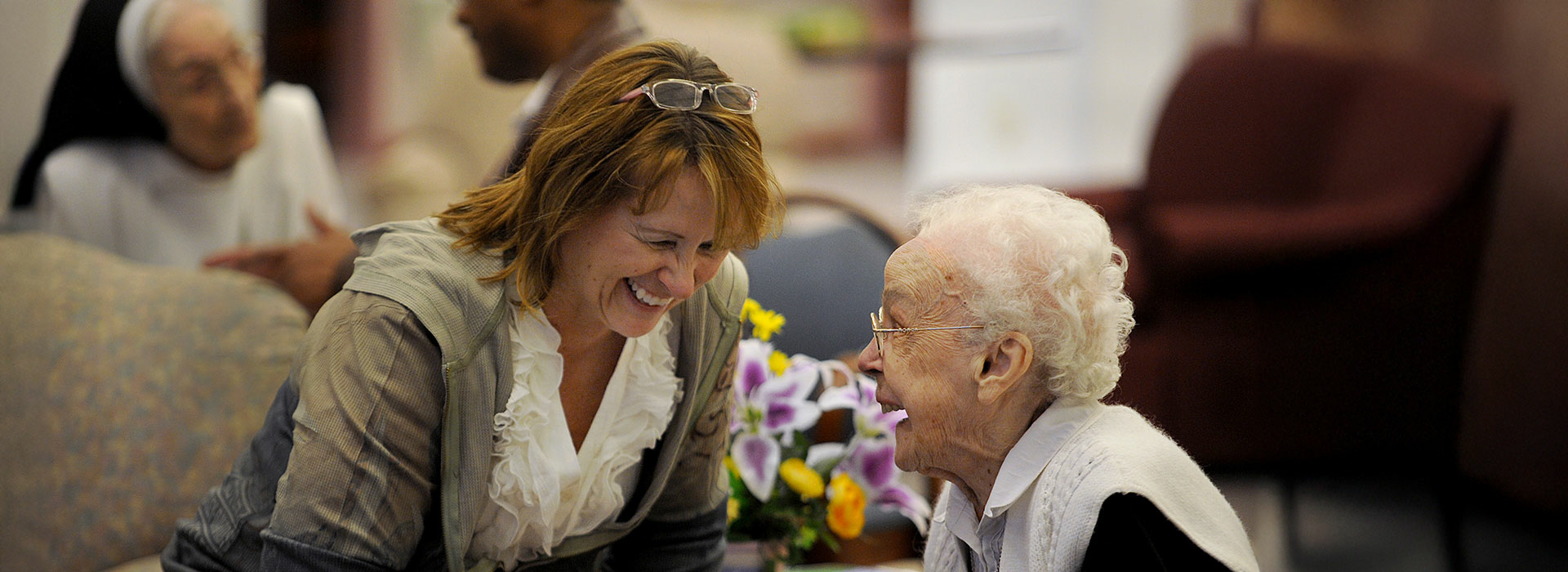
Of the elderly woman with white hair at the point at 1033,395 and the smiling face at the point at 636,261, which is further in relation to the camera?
the smiling face at the point at 636,261

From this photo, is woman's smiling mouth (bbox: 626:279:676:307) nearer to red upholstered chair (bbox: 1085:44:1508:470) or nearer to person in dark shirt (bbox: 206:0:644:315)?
person in dark shirt (bbox: 206:0:644:315)

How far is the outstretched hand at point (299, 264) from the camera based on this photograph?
2.51m

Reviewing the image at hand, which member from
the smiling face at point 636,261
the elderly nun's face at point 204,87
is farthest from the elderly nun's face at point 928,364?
the elderly nun's face at point 204,87

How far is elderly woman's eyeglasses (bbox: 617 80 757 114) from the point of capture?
52.3 inches

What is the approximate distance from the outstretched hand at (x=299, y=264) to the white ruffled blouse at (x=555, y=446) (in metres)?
1.19

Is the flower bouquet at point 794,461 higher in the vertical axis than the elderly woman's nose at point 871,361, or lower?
lower

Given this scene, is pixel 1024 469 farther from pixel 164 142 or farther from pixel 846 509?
pixel 164 142

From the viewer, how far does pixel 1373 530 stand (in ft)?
11.6

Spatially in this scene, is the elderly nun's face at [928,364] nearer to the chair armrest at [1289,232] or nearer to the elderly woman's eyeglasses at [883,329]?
the elderly woman's eyeglasses at [883,329]

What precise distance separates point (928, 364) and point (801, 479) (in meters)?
0.43

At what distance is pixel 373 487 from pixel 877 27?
3671 millimetres

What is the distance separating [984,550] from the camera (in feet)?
4.66

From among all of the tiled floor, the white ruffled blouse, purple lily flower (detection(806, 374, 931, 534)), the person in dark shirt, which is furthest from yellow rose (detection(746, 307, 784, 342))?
the tiled floor

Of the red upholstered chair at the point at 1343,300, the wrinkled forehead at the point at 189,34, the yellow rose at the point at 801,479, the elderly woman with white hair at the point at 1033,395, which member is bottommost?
the red upholstered chair at the point at 1343,300
